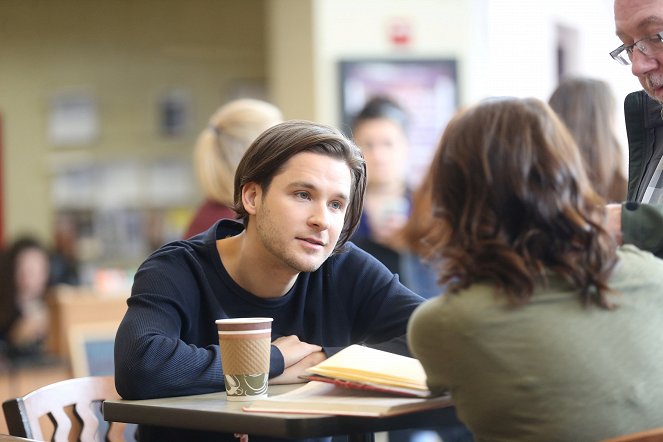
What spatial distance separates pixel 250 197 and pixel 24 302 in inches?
178

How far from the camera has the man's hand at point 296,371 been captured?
7.02 ft

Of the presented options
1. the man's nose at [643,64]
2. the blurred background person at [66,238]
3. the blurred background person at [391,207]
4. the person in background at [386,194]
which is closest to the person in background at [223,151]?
the blurred background person at [391,207]

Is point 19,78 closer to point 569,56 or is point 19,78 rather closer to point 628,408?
point 569,56

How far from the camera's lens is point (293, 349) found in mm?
2186

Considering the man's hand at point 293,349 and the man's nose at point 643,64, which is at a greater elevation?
the man's nose at point 643,64

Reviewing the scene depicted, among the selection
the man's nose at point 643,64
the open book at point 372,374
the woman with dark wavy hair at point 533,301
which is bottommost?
the open book at point 372,374

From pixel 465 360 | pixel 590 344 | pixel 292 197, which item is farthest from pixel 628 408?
pixel 292 197

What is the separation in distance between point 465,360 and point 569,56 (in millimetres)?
6715

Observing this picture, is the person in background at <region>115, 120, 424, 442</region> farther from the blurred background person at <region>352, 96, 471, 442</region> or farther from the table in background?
the blurred background person at <region>352, 96, 471, 442</region>

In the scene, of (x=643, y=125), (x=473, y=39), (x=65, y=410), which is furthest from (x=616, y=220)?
(x=473, y=39)

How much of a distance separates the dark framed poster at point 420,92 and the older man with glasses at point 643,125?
Answer: 4.61 metres

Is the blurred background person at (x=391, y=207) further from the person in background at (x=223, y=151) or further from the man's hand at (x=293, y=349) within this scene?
the man's hand at (x=293, y=349)

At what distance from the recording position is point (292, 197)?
227cm

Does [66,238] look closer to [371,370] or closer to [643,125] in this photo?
[643,125]
